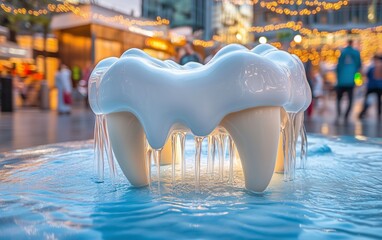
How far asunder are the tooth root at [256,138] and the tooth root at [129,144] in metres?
0.46

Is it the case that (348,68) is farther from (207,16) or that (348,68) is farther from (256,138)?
(207,16)

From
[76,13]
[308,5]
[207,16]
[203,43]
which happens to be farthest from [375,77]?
[207,16]

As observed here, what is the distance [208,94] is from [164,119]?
239 mm

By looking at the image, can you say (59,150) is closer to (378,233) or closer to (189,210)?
(189,210)

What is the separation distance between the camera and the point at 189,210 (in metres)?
1.61

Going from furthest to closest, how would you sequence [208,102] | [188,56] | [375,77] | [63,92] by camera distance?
[63,92], [375,77], [188,56], [208,102]

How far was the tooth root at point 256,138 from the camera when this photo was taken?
1827mm

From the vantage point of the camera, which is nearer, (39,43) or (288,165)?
(288,165)

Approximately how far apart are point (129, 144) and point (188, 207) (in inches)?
21.0

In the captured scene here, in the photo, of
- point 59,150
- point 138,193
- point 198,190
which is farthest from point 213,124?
point 59,150

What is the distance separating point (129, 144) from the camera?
2.02 m

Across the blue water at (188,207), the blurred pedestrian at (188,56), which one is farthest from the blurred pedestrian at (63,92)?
the blue water at (188,207)

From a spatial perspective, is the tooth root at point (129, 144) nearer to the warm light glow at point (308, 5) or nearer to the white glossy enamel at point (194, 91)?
the white glossy enamel at point (194, 91)

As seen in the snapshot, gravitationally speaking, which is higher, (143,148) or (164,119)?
(164,119)
